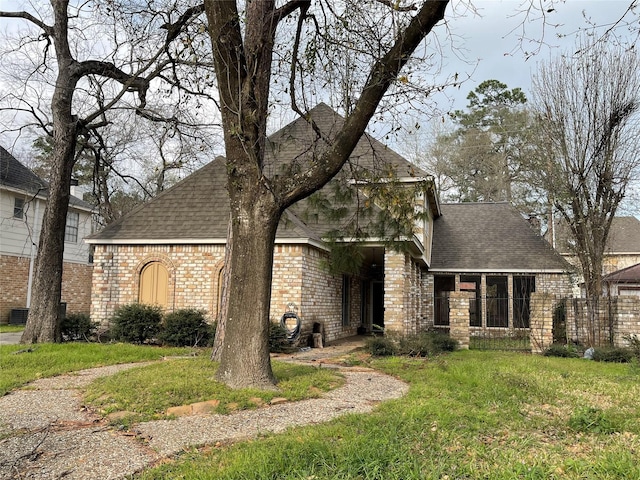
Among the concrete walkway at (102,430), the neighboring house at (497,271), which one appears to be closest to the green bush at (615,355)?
the neighboring house at (497,271)

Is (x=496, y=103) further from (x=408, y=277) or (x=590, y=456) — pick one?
(x=590, y=456)

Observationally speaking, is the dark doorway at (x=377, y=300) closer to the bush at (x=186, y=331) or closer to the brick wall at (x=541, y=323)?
the brick wall at (x=541, y=323)

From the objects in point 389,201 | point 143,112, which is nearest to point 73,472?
point 389,201

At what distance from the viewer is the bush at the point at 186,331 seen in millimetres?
12078

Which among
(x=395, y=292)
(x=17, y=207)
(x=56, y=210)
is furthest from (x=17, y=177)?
(x=395, y=292)

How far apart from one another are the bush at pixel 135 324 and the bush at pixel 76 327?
0.72 m

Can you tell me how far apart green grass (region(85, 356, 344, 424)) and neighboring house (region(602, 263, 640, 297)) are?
16150 mm

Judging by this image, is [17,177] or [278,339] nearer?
[278,339]

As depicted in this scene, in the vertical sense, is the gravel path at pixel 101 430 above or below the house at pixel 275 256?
below

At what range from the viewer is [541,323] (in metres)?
13.2

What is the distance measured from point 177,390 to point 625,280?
20.5m

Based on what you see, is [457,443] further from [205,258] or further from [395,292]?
[205,258]

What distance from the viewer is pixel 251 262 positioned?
259 inches

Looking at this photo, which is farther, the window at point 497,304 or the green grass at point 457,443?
the window at point 497,304
